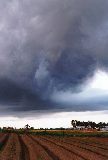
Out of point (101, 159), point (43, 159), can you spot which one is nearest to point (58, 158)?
point (43, 159)

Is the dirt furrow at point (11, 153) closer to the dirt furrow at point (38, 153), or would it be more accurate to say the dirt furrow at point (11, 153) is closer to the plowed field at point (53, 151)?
the plowed field at point (53, 151)

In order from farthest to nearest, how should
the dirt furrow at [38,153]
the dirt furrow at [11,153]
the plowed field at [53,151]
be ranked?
the dirt furrow at [11,153], the plowed field at [53,151], the dirt furrow at [38,153]

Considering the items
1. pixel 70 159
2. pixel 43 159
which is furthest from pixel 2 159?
pixel 70 159

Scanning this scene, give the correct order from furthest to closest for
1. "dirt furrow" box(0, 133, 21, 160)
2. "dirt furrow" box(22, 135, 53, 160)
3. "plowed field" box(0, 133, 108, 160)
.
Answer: "dirt furrow" box(0, 133, 21, 160) < "plowed field" box(0, 133, 108, 160) < "dirt furrow" box(22, 135, 53, 160)

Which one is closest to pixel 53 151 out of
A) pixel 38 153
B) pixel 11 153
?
pixel 38 153

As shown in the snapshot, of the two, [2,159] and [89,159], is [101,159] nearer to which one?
[89,159]

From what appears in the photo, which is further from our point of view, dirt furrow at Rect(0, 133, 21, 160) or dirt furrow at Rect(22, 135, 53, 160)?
dirt furrow at Rect(0, 133, 21, 160)

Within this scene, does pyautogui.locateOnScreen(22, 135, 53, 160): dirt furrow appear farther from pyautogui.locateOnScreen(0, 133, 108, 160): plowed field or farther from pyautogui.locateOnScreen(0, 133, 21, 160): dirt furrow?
pyautogui.locateOnScreen(0, 133, 21, 160): dirt furrow

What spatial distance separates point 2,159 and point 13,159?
766 mm

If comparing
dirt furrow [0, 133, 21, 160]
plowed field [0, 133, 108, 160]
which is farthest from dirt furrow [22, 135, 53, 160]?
dirt furrow [0, 133, 21, 160]

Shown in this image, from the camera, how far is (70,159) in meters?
24.8

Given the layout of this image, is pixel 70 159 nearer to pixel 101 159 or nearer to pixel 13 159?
pixel 101 159

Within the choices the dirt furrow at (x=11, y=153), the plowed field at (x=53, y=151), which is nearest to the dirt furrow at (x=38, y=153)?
the plowed field at (x=53, y=151)

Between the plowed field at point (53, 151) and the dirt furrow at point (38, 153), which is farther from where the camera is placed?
the plowed field at point (53, 151)
